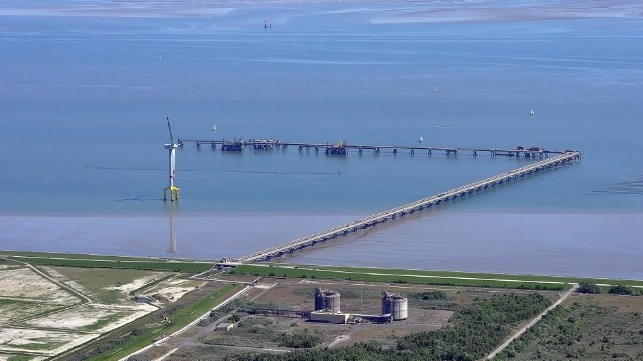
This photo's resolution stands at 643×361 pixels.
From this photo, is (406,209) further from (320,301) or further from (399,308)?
(399,308)

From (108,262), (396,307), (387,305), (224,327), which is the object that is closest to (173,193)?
(108,262)

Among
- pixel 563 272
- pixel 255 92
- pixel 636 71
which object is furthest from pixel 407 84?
pixel 563 272

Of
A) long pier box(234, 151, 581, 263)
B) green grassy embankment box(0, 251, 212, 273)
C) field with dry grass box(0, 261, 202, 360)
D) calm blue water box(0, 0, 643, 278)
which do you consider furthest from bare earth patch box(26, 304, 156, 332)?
calm blue water box(0, 0, 643, 278)

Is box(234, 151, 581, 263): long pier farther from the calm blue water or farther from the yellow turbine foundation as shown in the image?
the yellow turbine foundation

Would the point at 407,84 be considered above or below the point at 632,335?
above

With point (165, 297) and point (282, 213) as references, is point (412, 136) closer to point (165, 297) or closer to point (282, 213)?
point (282, 213)

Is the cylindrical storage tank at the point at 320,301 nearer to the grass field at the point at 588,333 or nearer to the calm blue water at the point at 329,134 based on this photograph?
the grass field at the point at 588,333
